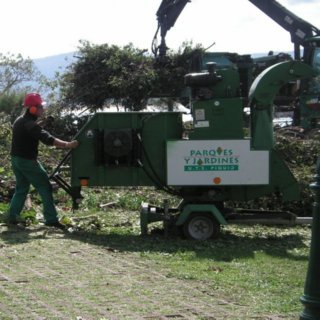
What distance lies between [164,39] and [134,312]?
54.6 feet

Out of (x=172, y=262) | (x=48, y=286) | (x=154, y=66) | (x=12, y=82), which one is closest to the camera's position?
(x=48, y=286)

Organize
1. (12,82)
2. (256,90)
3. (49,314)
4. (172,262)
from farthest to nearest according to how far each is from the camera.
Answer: (12,82) < (256,90) < (172,262) < (49,314)

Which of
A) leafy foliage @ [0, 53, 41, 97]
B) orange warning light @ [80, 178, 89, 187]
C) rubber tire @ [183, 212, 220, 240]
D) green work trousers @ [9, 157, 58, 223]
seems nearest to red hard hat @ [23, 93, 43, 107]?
green work trousers @ [9, 157, 58, 223]

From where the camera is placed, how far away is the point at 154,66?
20.8 metres

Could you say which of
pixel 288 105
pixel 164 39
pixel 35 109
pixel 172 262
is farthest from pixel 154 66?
pixel 172 262

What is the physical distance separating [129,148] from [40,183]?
153 cm

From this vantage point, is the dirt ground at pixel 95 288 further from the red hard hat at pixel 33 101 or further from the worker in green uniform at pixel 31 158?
the red hard hat at pixel 33 101

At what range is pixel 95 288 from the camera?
20.3 feet

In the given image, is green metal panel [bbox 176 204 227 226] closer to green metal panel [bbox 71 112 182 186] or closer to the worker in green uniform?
green metal panel [bbox 71 112 182 186]

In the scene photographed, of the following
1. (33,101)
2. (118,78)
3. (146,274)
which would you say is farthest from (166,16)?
(146,274)

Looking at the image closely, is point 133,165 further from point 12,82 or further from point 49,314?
point 12,82

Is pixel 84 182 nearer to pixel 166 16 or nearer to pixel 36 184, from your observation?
pixel 36 184

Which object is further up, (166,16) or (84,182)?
(166,16)

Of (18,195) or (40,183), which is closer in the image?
(40,183)
